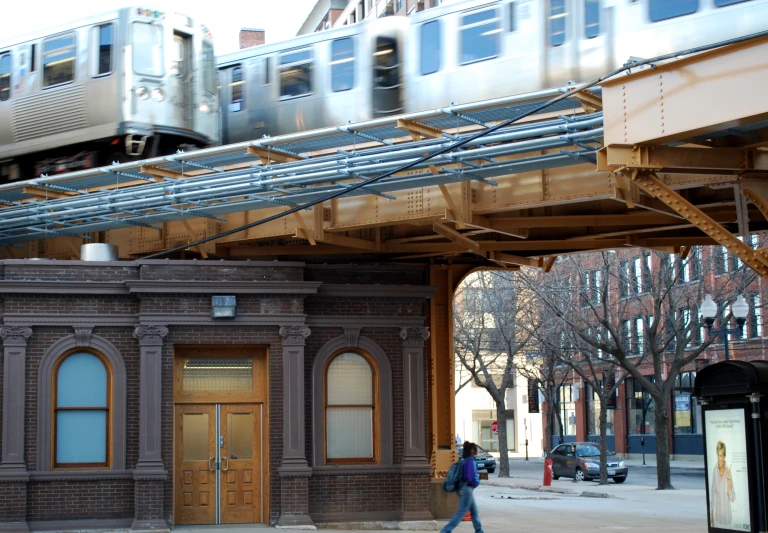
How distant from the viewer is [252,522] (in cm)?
1869

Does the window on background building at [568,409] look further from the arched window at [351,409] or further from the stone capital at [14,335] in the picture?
the stone capital at [14,335]

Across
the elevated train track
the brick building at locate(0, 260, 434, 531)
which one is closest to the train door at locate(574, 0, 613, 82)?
the elevated train track

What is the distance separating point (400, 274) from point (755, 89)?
1035 centimetres

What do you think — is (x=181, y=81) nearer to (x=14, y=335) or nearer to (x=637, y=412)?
(x=14, y=335)

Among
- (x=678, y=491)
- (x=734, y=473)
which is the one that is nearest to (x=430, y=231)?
(x=734, y=473)

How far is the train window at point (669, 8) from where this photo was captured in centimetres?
1584

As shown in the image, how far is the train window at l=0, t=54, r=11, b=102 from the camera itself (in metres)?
22.9

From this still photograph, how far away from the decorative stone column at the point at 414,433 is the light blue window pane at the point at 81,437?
5.31 metres

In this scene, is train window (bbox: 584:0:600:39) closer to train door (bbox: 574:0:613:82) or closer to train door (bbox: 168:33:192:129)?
train door (bbox: 574:0:613:82)

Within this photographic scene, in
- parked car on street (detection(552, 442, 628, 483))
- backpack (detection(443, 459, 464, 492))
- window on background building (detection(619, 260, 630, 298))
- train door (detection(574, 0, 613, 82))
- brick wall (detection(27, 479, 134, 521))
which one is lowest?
parked car on street (detection(552, 442, 628, 483))

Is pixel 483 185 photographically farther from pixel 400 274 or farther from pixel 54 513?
pixel 54 513

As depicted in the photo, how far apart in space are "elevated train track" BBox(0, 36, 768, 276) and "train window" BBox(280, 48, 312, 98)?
10.2 ft

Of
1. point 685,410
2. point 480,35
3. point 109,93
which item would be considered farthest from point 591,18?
point 685,410

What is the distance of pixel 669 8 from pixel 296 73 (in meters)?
8.03
